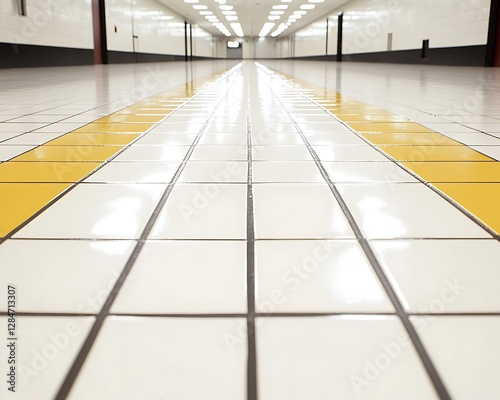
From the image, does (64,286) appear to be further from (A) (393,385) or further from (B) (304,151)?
(B) (304,151)

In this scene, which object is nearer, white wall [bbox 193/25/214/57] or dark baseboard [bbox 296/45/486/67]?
dark baseboard [bbox 296/45/486/67]

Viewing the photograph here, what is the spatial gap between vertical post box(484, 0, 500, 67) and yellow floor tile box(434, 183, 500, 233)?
9882mm

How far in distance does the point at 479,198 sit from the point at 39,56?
11139mm

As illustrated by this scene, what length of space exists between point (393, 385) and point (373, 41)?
1919 centimetres

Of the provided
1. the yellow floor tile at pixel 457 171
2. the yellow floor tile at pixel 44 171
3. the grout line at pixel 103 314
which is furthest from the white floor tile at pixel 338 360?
the yellow floor tile at pixel 44 171

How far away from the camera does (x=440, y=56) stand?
1254 centimetres

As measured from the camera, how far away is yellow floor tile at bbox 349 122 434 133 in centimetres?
280

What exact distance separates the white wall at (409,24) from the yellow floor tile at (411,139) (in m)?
9.02

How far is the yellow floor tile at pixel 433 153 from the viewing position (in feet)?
6.73

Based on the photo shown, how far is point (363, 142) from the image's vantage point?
2432 mm

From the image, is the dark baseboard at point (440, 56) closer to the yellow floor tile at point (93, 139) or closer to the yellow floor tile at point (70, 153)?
the yellow floor tile at point (93, 139)

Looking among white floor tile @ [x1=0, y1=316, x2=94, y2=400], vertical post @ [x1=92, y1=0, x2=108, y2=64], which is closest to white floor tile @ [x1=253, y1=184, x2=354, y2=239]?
white floor tile @ [x1=0, y1=316, x2=94, y2=400]

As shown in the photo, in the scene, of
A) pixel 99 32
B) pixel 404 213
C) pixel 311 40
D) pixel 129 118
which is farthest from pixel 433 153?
pixel 311 40

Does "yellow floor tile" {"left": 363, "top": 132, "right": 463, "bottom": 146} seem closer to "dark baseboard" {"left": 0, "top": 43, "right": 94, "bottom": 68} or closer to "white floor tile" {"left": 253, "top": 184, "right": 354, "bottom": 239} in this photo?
"white floor tile" {"left": 253, "top": 184, "right": 354, "bottom": 239}
